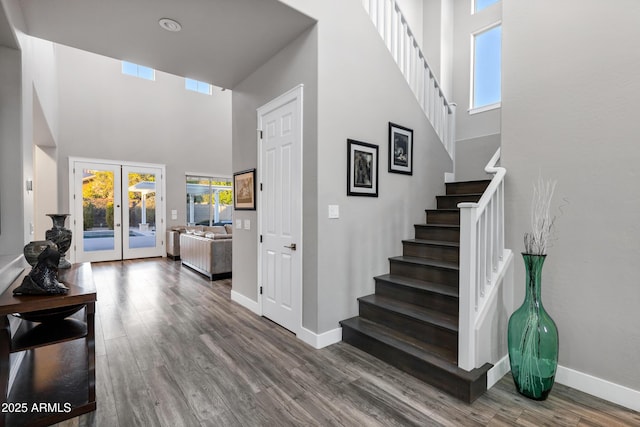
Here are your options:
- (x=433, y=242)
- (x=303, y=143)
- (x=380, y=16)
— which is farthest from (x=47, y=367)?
(x=380, y=16)

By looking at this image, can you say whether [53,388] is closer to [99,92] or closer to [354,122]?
[354,122]

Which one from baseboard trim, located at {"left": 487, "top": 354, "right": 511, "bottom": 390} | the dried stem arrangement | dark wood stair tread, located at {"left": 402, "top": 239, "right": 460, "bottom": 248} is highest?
the dried stem arrangement

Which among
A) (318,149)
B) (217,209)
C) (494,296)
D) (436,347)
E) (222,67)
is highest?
(222,67)

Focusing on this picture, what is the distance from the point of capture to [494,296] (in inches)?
92.5

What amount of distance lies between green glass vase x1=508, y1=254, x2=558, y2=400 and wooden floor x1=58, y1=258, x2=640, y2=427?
12 cm

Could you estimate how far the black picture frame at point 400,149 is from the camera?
11.3 feet

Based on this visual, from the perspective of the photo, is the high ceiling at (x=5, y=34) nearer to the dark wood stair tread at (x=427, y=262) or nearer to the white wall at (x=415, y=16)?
the dark wood stair tread at (x=427, y=262)

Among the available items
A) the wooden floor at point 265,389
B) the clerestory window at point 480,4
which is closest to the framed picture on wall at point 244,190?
the wooden floor at point 265,389

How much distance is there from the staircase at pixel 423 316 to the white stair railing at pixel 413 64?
122 centimetres

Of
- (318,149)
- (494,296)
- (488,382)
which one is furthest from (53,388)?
(494,296)

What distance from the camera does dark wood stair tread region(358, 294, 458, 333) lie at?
245 cm

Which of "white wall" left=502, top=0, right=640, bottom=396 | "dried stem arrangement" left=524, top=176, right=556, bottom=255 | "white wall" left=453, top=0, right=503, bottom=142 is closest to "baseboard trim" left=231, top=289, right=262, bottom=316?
"white wall" left=502, top=0, right=640, bottom=396

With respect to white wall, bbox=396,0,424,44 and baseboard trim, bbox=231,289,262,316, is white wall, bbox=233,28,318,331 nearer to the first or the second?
baseboard trim, bbox=231,289,262,316

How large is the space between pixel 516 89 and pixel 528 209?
1000 millimetres
